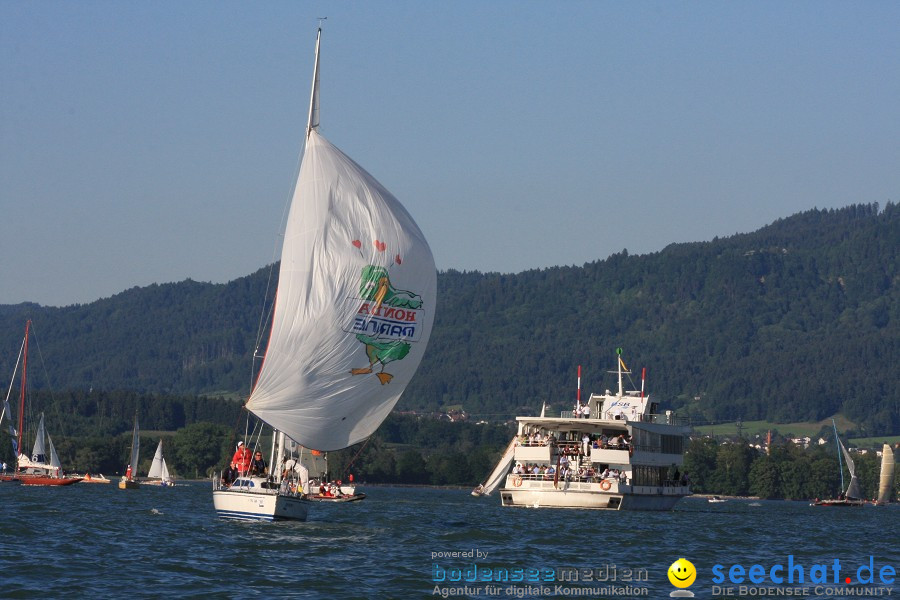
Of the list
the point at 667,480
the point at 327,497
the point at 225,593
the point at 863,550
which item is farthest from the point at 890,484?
the point at 225,593

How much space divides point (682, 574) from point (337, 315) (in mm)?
14548

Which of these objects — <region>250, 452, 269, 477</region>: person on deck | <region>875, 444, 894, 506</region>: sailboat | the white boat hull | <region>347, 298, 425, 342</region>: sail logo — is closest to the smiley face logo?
<region>347, 298, 425, 342</region>: sail logo

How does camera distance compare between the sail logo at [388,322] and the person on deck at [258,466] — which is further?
the person on deck at [258,466]

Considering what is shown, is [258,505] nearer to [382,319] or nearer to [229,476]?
[229,476]

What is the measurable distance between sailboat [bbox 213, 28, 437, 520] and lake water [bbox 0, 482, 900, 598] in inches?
152

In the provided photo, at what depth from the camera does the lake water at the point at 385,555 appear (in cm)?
3684

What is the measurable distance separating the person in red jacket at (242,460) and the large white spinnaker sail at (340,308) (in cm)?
431

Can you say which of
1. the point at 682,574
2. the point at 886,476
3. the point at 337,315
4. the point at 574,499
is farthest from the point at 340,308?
the point at 886,476

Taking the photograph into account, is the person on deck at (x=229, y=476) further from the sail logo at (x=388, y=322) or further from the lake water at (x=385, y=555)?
the sail logo at (x=388, y=322)

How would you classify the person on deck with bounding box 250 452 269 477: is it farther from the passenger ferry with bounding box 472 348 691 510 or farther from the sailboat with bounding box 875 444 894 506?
the sailboat with bounding box 875 444 894 506

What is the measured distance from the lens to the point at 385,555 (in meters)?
44.4

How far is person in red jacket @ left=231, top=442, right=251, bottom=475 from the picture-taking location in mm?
52375

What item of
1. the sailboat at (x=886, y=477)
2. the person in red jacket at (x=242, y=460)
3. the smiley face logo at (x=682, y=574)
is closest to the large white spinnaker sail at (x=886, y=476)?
the sailboat at (x=886, y=477)

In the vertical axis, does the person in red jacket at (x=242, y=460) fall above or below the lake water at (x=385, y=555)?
above
